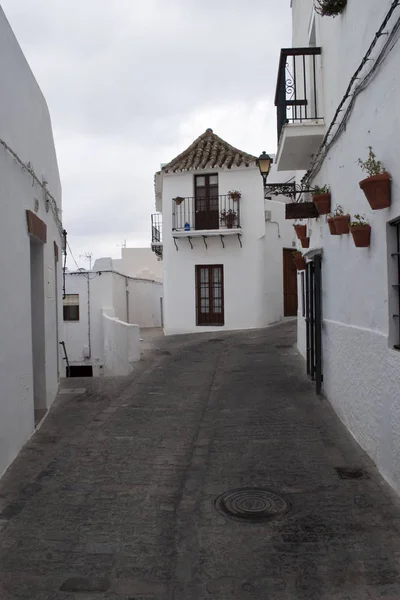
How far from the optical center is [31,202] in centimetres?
635

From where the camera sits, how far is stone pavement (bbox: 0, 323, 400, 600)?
3141 mm

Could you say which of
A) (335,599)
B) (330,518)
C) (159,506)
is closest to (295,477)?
(330,518)

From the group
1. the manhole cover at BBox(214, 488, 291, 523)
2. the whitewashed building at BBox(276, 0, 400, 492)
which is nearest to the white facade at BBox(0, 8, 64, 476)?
the manhole cover at BBox(214, 488, 291, 523)

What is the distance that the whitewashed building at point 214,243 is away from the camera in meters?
17.0

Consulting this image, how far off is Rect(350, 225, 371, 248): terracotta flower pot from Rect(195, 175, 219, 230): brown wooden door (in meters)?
12.2

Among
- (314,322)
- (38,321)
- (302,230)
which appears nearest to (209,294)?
(302,230)

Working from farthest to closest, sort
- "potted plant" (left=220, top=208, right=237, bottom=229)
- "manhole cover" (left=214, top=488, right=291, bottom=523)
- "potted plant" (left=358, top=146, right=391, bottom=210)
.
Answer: "potted plant" (left=220, top=208, right=237, bottom=229) < "potted plant" (left=358, top=146, right=391, bottom=210) < "manhole cover" (left=214, top=488, right=291, bottom=523)

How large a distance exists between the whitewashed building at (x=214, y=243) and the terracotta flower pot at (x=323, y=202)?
32.1 feet

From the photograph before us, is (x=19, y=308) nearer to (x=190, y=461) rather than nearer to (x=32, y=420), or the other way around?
(x=32, y=420)

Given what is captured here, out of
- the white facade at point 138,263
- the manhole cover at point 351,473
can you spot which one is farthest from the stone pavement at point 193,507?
the white facade at point 138,263

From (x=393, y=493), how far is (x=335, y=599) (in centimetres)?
157

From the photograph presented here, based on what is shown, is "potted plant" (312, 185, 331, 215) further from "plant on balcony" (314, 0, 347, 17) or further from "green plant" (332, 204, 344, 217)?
"plant on balcony" (314, 0, 347, 17)

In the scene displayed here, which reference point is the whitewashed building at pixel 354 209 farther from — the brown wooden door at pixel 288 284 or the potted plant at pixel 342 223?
the brown wooden door at pixel 288 284

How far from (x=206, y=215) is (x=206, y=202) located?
521 mm
